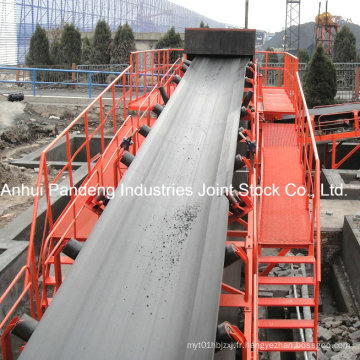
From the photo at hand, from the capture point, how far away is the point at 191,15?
78.1m

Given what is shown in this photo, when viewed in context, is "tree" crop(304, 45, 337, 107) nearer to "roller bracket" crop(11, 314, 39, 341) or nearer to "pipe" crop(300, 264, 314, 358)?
"pipe" crop(300, 264, 314, 358)

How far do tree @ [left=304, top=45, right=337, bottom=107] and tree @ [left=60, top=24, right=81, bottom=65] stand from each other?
11829 millimetres

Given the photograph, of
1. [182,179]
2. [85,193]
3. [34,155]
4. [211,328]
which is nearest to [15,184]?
[34,155]

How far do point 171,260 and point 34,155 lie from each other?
839 centimetres

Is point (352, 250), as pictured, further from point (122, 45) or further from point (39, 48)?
point (39, 48)

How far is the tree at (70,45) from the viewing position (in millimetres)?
25359

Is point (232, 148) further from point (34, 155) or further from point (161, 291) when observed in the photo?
point (34, 155)

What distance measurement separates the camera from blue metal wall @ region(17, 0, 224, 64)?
38.0 m

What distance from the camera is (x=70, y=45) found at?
25.4 m

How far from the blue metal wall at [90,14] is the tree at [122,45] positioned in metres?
10.3

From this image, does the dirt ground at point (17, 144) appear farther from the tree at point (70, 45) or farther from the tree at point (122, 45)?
the tree at point (122, 45)

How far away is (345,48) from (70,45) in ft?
55.5

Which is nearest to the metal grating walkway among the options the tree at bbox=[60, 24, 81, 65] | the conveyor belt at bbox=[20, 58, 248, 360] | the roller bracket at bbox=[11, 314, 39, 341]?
the conveyor belt at bbox=[20, 58, 248, 360]

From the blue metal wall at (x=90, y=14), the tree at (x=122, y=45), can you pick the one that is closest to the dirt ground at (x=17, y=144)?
the tree at (x=122, y=45)
